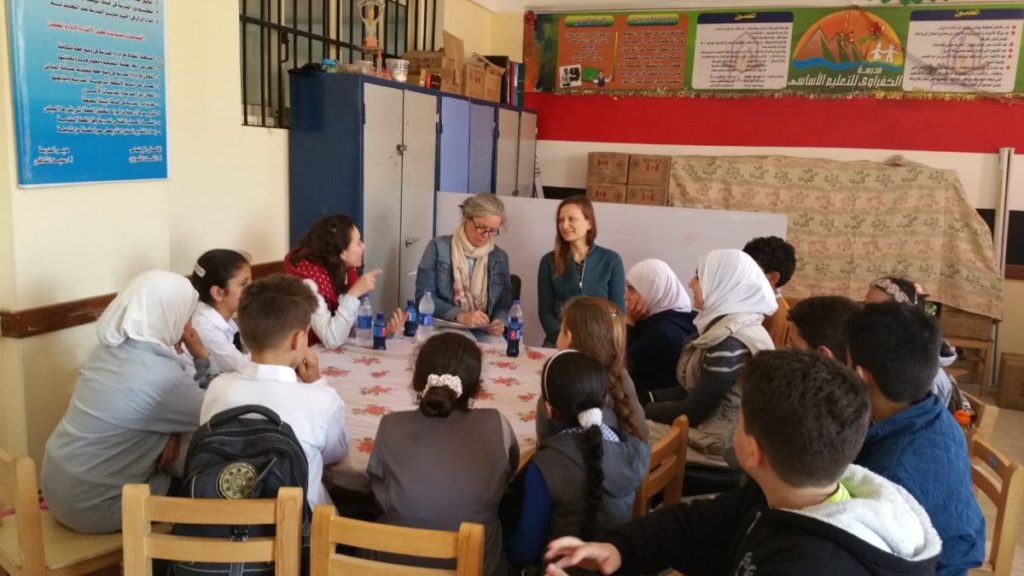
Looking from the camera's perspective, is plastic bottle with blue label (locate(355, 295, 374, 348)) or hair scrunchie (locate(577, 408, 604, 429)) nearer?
hair scrunchie (locate(577, 408, 604, 429))

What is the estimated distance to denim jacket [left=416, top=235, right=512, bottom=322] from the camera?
3.49 m

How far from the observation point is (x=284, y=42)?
402cm

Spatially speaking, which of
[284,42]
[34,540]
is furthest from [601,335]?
[284,42]

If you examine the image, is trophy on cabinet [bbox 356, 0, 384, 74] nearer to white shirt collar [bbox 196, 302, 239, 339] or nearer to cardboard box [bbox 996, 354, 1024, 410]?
white shirt collar [bbox 196, 302, 239, 339]

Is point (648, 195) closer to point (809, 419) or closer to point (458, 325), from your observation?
point (458, 325)

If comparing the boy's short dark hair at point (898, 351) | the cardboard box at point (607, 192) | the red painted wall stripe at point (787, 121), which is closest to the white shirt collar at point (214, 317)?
the boy's short dark hair at point (898, 351)

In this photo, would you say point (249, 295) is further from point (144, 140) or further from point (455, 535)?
point (144, 140)

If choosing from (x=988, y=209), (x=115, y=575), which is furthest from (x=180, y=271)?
(x=988, y=209)

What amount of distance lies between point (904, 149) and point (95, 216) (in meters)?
5.13

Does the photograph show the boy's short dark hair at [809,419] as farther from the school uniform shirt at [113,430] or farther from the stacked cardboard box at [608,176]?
the stacked cardboard box at [608,176]

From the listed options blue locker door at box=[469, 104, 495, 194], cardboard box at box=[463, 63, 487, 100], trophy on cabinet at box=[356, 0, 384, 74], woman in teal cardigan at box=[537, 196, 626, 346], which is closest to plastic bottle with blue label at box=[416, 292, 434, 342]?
woman in teal cardigan at box=[537, 196, 626, 346]

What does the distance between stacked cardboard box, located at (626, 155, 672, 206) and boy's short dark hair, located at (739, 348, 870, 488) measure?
15.2ft

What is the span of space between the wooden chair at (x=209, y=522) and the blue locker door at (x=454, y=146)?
3.47m

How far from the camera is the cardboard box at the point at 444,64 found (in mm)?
4846
